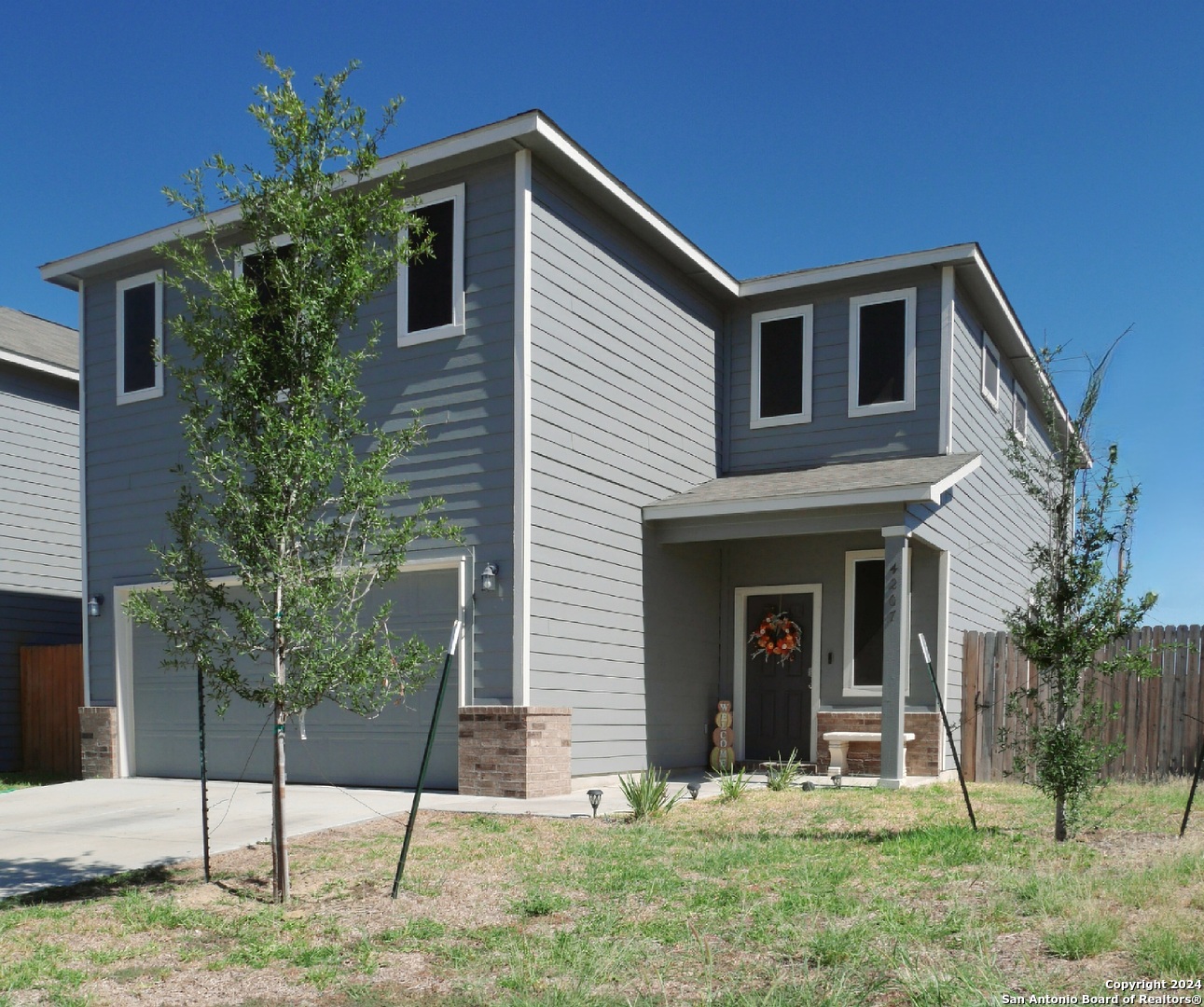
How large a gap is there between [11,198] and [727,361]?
429 inches

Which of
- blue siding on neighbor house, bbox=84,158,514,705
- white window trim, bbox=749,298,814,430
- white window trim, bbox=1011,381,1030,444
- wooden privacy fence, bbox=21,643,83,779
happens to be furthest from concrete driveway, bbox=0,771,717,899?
white window trim, bbox=1011,381,1030,444

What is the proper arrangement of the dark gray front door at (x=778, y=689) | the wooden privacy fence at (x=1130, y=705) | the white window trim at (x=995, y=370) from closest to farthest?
the wooden privacy fence at (x=1130, y=705) < the dark gray front door at (x=778, y=689) < the white window trim at (x=995, y=370)

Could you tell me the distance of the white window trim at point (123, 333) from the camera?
1319 centimetres

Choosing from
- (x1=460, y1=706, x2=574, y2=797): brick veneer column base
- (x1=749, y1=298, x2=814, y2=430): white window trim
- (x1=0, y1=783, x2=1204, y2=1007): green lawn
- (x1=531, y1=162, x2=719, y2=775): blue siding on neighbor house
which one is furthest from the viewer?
(x1=749, y1=298, x2=814, y2=430): white window trim

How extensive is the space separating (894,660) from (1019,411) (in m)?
7.36

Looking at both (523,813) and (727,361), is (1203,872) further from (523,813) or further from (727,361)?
(727,361)

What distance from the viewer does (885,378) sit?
13.3 m

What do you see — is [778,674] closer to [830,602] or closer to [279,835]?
[830,602]

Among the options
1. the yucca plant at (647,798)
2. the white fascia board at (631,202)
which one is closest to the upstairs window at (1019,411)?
the white fascia board at (631,202)

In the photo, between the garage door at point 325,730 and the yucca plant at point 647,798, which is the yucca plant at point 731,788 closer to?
the yucca plant at point 647,798

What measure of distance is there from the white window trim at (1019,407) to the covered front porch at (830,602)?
4.27 metres

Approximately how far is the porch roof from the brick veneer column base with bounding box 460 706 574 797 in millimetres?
2750

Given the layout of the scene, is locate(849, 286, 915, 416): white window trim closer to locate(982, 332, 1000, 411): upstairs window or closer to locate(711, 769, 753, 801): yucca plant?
locate(982, 332, 1000, 411): upstairs window

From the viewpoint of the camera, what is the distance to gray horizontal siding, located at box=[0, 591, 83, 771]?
50.1 feet
